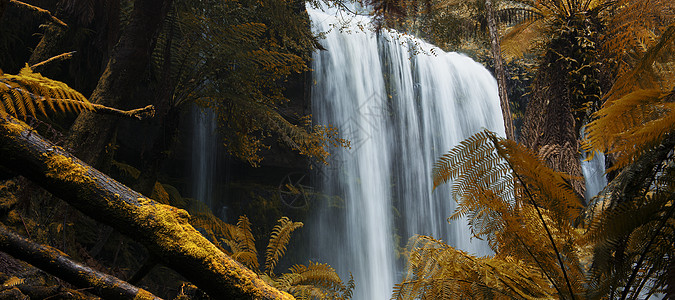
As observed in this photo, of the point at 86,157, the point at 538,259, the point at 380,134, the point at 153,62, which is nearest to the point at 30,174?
the point at 86,157

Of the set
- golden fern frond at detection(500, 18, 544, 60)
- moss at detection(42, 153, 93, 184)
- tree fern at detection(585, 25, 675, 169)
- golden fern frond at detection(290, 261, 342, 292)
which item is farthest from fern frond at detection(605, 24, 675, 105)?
golden fern frond at detection(500, 18, 544, 60)

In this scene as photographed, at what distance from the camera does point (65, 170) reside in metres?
1.51

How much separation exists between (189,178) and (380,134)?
4979 millimetres

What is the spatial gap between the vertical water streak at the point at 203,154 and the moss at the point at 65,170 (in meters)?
6.43

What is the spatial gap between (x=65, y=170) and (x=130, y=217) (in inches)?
11.3

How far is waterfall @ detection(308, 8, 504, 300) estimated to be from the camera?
32.8 feet

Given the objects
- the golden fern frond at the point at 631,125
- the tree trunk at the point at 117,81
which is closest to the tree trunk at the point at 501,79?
the golden fern frond at the point at 631,125

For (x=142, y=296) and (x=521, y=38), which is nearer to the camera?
(x=142, y=296)

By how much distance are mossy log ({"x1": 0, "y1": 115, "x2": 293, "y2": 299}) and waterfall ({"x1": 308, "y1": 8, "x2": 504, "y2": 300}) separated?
7923 millimetres

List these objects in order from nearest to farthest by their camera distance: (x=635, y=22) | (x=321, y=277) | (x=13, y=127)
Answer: (x=13, y=127), (x=321, y=277), (x=635, y=22)

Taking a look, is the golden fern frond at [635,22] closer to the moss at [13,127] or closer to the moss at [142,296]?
the moss at [142,296]

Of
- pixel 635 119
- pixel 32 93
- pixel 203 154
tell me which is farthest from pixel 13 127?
pixel 203 154

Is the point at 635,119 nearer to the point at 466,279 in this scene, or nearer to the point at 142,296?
the point at 466,279

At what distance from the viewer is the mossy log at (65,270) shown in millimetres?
1589
